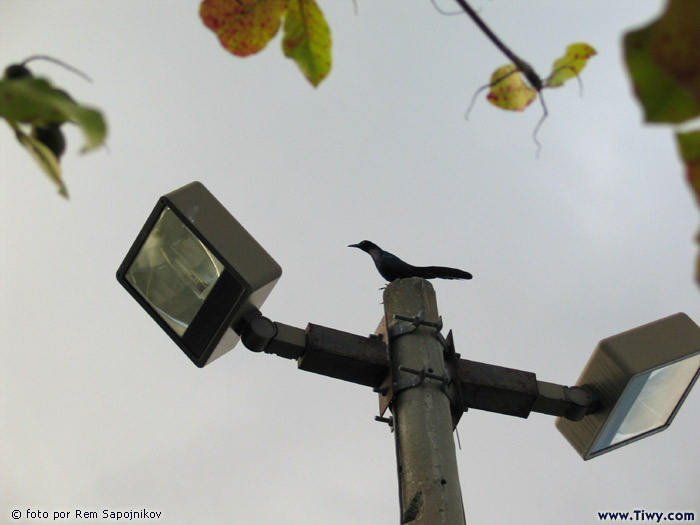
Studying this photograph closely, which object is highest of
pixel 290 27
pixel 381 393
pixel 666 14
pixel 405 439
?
pixel 381 393

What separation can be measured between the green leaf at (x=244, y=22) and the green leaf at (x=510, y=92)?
1.37 feet

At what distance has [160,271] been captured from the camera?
2.30 m

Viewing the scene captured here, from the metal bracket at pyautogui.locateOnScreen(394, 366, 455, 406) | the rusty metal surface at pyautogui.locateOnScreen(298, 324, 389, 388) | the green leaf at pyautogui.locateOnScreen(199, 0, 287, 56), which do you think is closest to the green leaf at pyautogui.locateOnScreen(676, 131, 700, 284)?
the green leaf at pyautogui.locateOnScreen(199, 0, 287, 56)

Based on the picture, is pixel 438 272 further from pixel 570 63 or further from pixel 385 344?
pixel 570 63

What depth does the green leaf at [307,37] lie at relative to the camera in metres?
0.90

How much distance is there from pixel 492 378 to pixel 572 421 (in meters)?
0.43

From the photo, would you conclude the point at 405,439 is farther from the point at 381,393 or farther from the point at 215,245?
the point at 215,245

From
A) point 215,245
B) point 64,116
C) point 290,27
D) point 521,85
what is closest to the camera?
point 64,116

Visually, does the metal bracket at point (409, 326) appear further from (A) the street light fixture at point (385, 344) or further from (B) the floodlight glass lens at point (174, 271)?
(B) the floodlight glass lens at point (174, 271)

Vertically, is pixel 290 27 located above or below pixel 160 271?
below

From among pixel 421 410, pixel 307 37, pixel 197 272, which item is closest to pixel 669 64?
pixel 307 37

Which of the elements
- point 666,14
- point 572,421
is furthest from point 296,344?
point 666,14

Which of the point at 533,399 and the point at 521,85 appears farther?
the point at 533,399

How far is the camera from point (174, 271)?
7.45 feet
